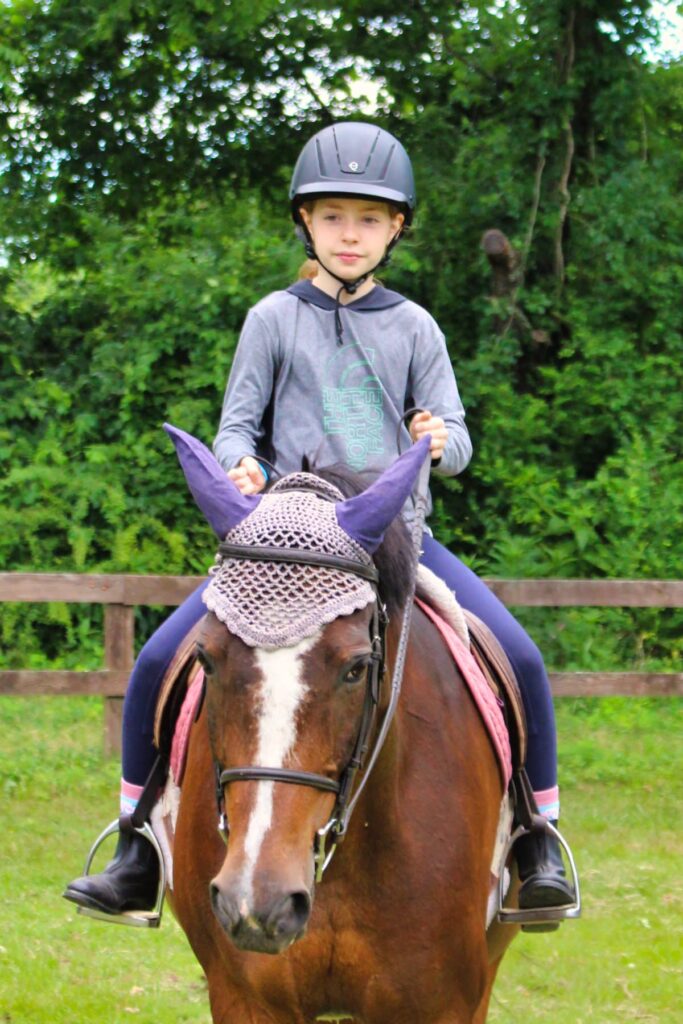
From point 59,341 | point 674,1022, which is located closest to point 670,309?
point 59,341

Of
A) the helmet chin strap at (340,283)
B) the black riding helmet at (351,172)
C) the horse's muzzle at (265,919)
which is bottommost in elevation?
the horse's muzzle at (265,919)

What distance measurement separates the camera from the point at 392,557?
2.79 meters

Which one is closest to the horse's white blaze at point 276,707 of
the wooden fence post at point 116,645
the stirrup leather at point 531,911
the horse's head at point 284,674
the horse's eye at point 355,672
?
the horse's head at point 284,674

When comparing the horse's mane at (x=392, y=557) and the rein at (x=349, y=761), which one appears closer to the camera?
the rein at (x=349, y=761)

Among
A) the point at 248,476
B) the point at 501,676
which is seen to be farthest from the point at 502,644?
the point at 248,476

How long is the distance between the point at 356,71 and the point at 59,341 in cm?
382

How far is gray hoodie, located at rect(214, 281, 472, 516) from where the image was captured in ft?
11.9

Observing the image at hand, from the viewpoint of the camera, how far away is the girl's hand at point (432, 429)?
10.9 ft

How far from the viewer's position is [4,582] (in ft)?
27.8

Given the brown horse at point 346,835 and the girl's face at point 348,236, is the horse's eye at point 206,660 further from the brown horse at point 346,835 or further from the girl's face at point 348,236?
the girl's face at point 348,236

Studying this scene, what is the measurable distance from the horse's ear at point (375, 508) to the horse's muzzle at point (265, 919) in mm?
711

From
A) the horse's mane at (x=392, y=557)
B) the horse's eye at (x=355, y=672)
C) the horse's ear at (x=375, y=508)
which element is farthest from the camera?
the horse's mane at (x=392, y=557)

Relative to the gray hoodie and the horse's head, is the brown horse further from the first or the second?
the gray hoodie

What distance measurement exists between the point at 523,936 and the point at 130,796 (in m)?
3.10
